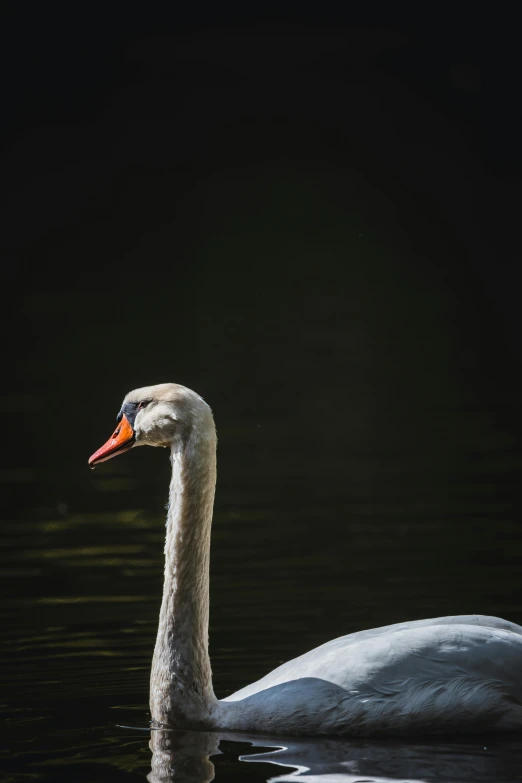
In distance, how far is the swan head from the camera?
779 centimetres

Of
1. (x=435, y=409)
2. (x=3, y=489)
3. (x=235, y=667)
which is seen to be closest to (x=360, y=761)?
(x=235, y=667)

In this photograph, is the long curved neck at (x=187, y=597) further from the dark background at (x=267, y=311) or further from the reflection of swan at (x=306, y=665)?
the dark background at (x=267, y=311)

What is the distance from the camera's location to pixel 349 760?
6988 millimetres

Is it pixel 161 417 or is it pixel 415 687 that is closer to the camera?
pixel 415 687

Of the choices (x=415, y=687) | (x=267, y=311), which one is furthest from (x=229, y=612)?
(x=267, y=311)

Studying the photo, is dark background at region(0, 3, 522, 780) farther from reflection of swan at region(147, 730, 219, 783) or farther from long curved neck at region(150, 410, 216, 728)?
reflection of swan at region(147, 730, 219, 783)

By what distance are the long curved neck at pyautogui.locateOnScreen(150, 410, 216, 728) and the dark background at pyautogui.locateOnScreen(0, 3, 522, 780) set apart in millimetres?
491

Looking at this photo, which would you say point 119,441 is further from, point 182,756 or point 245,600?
A: point 245,600

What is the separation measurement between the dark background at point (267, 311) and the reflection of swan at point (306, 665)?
1.87 ft

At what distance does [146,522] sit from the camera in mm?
12828

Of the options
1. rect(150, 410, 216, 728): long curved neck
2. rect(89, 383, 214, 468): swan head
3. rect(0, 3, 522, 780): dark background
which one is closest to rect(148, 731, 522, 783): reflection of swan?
rect(150, 410, 216, 728): long curved neck

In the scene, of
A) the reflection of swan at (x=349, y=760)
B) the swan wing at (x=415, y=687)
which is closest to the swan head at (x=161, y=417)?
the swan wing at (x=415, y=687)

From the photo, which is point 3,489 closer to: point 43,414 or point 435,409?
point 43,414

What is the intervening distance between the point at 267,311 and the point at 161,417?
2215 centimetres
